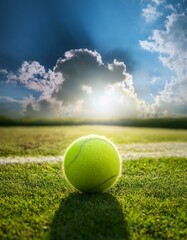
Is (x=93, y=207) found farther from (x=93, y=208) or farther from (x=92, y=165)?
(x=92, y=165)

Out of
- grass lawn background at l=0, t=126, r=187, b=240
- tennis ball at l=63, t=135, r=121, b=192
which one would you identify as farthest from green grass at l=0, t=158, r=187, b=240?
tennis ball at l=63, t=135, r=121, b=192

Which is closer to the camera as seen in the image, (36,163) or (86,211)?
(86,211)

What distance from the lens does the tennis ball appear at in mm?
3965

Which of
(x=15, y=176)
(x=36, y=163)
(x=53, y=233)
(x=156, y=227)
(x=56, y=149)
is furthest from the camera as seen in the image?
(x=56, y=149)

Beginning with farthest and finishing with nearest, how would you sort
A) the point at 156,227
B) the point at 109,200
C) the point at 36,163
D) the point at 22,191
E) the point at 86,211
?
the point at 36,163
the point at 22,191
the point at 109,200
the point at 86,211
the point at 156,227

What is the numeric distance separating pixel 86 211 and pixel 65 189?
37.2 inches

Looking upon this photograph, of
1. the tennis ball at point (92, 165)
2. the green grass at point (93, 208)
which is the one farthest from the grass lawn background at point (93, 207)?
the tennis ball at point (92, 165)

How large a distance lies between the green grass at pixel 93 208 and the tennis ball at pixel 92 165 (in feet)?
0.49

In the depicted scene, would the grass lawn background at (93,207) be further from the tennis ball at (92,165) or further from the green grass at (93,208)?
the tennis ball at (92,165)

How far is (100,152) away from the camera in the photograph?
4070 mm

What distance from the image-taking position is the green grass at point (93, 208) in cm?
298

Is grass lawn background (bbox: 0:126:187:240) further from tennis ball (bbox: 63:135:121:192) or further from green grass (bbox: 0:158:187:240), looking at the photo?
tennis ball (bbox: 63:135:121:192)

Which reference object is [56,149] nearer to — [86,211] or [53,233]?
[86,211]

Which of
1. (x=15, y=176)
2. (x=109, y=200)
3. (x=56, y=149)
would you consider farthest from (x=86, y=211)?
(x=56, y=149)
